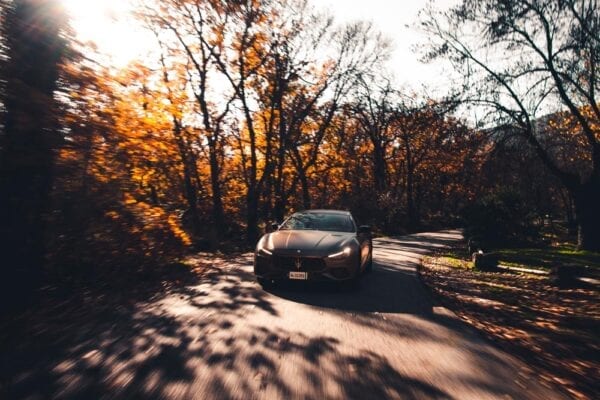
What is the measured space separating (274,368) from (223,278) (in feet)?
18.0

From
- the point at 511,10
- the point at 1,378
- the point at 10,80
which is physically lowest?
the point at 1,378

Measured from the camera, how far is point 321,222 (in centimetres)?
959

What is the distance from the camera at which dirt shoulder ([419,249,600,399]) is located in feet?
15.4

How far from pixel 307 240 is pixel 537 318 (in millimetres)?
4072

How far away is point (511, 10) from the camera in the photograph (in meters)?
14.8

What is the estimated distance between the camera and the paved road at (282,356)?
3676 mm

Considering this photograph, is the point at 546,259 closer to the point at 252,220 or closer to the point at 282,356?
the point at 252,220

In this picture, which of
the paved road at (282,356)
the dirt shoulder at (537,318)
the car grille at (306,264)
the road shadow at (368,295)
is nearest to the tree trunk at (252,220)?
the dirt shoulder at (537,318)

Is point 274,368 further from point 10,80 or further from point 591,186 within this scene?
point 591,186

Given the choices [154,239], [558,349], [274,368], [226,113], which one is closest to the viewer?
[274,368]

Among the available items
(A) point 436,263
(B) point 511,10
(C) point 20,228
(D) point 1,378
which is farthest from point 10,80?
(B) point 511,10

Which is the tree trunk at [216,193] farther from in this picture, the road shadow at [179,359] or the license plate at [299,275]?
the road shadow at [179,359]

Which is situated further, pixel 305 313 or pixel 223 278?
pixel 223 278

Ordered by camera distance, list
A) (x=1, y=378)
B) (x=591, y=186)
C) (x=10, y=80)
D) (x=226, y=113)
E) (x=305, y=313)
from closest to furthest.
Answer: (x=1, y=378) < (x=10, y=80) < (x=305, y=313) < (x=591, y=186) < (x=226, y=113)
